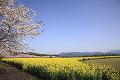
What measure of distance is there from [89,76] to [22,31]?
16.4ft

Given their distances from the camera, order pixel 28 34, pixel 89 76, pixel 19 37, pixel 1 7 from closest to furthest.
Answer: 1. pixel 1 7
2. pixel 19 37
3. pixel 28 34
4. pixel 89 76

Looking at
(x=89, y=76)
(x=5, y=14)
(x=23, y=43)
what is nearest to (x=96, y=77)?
(x=89, y=76)

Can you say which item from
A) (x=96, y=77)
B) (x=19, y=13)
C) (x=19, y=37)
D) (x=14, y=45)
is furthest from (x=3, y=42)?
(x=96, y=77)

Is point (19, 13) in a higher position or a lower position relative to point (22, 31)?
higher

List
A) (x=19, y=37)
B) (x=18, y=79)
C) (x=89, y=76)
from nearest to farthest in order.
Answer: (x=19, y=37) < (x=89, y=76) < (x=18, y=79)

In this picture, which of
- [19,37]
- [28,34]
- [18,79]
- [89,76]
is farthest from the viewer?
A: [18,79]

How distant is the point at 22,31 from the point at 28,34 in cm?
39

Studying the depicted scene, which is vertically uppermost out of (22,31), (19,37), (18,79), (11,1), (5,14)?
(11,1)

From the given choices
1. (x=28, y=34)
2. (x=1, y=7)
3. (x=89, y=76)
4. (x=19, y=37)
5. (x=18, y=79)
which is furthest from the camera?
(x=18, y=79)

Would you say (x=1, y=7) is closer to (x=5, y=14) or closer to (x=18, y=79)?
(x=5, y=14)

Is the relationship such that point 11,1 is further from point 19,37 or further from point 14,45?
point 14,45

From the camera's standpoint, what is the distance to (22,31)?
17.1 feet

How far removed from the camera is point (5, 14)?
15.5ft

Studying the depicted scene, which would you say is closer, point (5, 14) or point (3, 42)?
point (5, 14)
